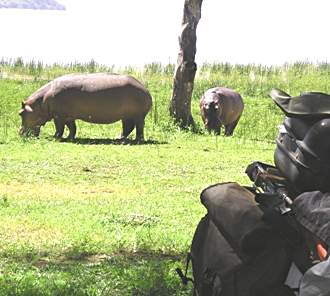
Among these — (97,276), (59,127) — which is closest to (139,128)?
(59,127)

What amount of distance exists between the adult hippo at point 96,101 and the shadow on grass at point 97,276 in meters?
7.18

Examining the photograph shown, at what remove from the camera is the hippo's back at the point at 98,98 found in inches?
472

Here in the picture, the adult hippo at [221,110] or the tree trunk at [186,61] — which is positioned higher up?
the tree trunk at [186,61]

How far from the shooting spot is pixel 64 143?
38.2ft

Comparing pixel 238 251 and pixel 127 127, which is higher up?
pixel 238 251

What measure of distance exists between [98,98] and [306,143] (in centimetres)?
939

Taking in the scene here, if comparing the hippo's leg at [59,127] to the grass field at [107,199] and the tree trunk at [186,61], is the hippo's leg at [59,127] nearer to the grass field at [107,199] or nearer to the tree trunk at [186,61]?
the grass field at [107,199]

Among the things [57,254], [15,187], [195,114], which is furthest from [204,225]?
[195,114]

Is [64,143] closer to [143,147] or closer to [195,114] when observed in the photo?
[143,147]

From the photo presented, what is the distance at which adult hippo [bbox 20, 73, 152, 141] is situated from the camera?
12.0 meters

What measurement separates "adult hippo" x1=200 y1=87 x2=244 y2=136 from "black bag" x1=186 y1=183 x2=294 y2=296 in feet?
36.5

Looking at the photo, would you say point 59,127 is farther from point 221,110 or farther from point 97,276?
point 97,276

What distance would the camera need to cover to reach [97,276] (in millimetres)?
4395

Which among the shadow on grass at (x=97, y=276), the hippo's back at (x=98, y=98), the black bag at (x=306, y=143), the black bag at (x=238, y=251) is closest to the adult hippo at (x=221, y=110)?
the hippo's back at (x=98, y=98)
